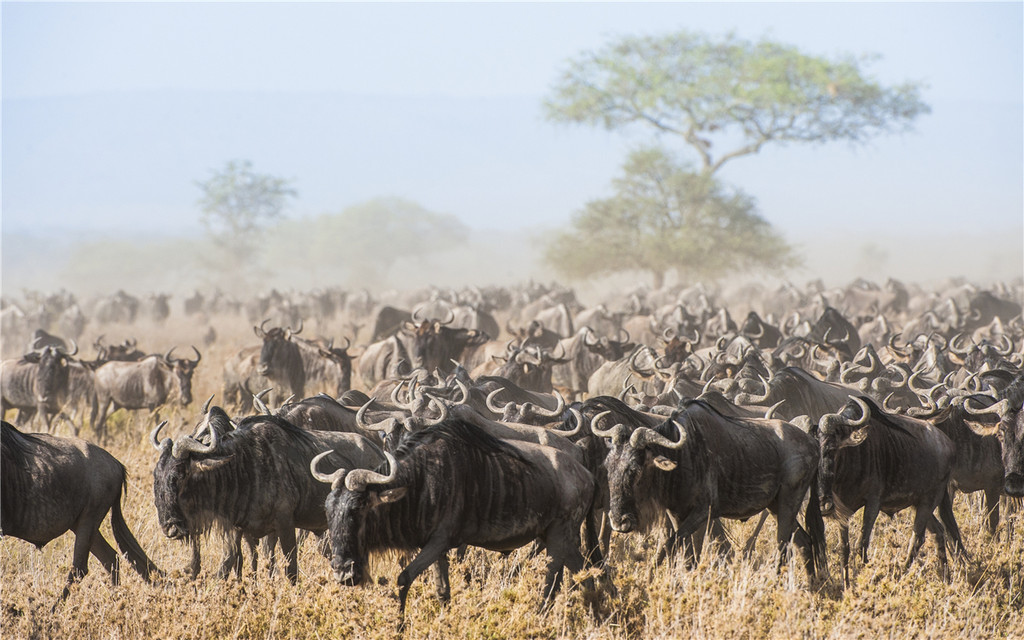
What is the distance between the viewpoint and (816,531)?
6.74 m

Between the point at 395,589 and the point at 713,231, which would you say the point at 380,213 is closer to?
the point at 713,231

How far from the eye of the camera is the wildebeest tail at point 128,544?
667 centimetres

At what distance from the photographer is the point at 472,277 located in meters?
150

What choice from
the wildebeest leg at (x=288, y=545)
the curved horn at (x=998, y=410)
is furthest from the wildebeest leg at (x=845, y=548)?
the wildebeest leg at (x=288, y=545)

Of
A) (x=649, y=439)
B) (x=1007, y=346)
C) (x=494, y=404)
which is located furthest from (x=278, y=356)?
(x=1007, y=346)

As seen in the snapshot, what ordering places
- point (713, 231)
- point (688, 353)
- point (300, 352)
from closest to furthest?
1. point (688, 353)
2. point (300, 352)
3. point (713, 231)

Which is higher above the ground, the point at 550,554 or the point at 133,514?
the point at 550,554

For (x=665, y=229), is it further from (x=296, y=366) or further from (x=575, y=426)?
(x=575, y=426)

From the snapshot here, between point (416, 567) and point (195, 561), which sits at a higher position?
point (416, 567)

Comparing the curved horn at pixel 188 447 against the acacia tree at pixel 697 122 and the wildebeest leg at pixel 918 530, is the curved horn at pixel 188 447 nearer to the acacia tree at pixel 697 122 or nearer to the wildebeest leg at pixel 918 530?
the wildebeest leg at pixel 918 530

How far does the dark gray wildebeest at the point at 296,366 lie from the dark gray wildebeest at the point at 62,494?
23.8ft

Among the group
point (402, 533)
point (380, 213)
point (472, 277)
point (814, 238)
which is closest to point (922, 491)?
point (402, 533)

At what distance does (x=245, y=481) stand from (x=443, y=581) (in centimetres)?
136

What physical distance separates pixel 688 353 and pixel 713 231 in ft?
110
